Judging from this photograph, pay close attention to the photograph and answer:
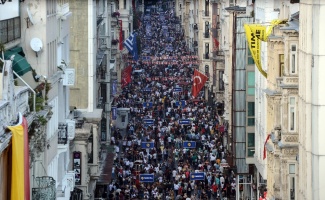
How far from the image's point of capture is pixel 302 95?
39.9 meters

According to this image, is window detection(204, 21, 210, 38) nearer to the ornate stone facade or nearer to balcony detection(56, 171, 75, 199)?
balcony detection(56, 171, 75, 199)

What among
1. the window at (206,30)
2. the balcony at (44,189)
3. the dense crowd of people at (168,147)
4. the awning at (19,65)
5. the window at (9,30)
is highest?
the window at (206,30)

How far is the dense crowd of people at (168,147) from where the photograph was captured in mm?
74688

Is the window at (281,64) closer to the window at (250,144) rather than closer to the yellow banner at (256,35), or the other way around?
the yellow banner at (256,35)

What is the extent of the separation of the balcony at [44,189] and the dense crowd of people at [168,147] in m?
30.5

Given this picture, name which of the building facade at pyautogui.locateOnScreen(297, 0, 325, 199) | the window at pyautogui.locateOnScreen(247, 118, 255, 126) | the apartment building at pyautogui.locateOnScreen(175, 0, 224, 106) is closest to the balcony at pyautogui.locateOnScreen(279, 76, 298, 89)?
the building facade at pyautogui.locateOnScreen(297, 0, 325, 199)

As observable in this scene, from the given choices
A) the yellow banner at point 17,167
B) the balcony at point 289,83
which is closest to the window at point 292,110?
the balcony at point 289,83

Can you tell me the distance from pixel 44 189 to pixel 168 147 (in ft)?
165

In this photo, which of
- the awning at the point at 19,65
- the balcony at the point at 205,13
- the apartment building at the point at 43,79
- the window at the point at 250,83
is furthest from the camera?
the balcony at the point at 205,13

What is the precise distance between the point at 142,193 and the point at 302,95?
1365 inches

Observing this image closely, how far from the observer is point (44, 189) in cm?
4056

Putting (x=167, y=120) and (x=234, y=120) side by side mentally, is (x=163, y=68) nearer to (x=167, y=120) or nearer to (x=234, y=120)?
(x=167, y=120)

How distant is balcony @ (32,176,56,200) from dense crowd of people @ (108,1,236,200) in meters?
30.5

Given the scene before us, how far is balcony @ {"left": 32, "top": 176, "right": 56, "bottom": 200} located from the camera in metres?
40.3
